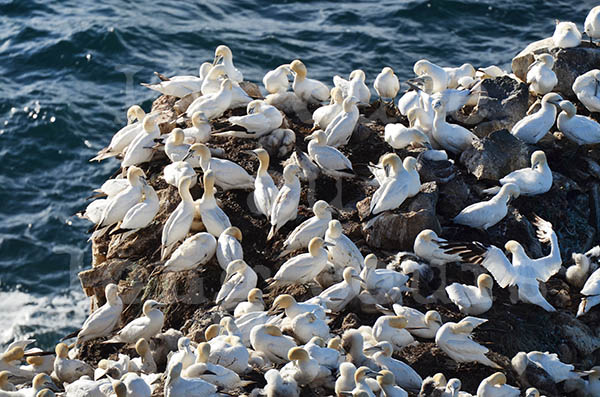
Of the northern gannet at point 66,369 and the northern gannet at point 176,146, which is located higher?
the northern gannet at point 176,146

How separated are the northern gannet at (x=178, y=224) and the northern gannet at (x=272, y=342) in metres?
2.01

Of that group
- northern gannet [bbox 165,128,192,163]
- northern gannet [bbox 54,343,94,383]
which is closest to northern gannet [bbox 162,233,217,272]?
northern gannet [bbox 54,343,94,383]

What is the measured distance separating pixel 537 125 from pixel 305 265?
4.34 m

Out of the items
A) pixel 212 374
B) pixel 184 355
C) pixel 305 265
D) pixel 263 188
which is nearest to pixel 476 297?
pixel 305 265

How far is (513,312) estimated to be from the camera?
35.5 ft

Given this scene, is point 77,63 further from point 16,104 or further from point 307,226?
point 307,226

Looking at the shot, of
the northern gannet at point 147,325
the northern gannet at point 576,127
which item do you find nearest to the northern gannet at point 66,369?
the northern gannet at point 147,325

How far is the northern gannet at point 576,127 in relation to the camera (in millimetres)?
13242

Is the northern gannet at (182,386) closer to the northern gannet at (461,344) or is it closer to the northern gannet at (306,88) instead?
the northern gannet at (461,344)

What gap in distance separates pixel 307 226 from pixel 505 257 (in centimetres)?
228

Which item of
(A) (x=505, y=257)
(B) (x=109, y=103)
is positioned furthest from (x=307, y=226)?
(B) (x=109, y=103)

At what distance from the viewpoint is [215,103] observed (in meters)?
13.3

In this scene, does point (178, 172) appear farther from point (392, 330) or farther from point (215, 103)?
point (392, 330)

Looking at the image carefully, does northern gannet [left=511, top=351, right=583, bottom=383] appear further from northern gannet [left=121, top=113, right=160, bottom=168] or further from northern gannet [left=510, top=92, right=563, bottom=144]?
northern gannet [left=121, top=113, right=160, bottom=168]
